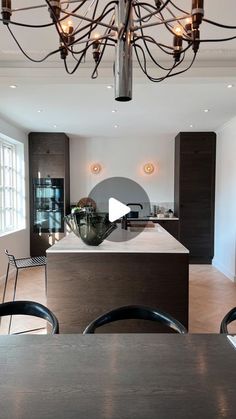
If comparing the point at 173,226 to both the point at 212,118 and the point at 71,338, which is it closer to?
the point at 212,118

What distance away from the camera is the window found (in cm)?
536

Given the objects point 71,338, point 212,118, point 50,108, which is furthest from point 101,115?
point 71,338

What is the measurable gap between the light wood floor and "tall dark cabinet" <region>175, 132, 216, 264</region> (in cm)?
51

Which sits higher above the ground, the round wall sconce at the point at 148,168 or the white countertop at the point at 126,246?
the round wall sconce at the point at 148,168

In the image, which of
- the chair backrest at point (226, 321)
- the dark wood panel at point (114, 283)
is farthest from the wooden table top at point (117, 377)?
the dark wood panel at point (114, 283)

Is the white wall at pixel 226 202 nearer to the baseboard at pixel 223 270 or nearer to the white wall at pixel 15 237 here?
the baseboard at pixel 223 270

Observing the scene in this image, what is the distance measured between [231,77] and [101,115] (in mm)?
2276

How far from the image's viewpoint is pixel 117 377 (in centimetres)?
99

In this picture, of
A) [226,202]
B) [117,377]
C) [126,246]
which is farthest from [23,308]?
[226,202]

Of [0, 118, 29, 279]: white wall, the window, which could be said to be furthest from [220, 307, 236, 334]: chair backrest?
the window

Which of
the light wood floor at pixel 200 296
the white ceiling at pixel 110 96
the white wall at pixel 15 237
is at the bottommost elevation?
the light wood floor at pixel 200 296

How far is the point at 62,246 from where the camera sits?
2.59m

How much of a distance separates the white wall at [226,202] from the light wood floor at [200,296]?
0.27 metres

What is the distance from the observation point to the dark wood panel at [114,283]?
242 cm
